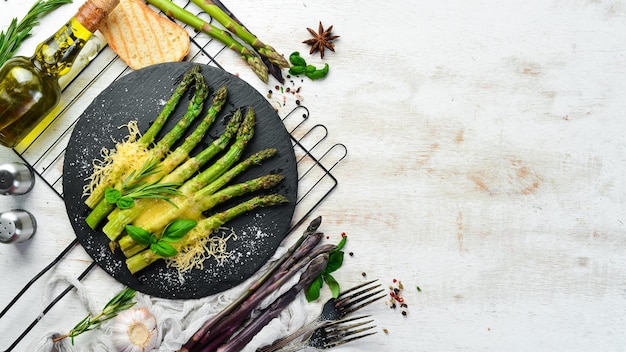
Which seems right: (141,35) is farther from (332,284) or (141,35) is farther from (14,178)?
(332,284)

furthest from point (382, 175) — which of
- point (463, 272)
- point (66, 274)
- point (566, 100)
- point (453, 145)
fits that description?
point (66, 274)

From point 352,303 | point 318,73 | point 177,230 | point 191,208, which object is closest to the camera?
point 177,230

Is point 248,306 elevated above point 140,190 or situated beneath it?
situated beneath

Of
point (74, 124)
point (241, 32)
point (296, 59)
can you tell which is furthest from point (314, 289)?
point (74, 124)

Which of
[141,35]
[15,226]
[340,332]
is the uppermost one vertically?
[141,35]

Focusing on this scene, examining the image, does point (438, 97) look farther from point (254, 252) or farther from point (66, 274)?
point (66, 274)

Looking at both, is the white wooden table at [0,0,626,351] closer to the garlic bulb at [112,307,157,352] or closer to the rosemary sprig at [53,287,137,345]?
the rosemary sprig at [53,287,137,345]

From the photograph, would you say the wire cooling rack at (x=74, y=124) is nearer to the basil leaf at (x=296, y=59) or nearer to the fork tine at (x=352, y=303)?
the basil leaf at (x=296, y=59)
